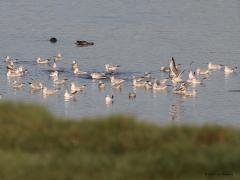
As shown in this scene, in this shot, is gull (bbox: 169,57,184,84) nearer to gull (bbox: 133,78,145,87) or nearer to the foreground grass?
gull (bbox: 133,78,145,87)

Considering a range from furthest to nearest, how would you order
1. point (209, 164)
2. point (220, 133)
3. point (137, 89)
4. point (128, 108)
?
point (137, 89)
point (128, 108)
point (220, 133)
point (209, 164)

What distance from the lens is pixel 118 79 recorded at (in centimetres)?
4178

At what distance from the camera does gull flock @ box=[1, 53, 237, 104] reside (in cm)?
3869

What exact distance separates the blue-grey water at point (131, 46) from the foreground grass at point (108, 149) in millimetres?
17674

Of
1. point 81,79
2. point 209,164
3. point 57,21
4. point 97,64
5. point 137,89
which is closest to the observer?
point 209,164

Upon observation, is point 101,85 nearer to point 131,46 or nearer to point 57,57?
point 57,57

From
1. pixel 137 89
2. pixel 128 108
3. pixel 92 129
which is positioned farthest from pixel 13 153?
pixel 137 89

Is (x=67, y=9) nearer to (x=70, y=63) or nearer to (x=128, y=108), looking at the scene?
(x=70, y=63)

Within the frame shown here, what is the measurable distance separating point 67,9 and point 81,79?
23.3 metres

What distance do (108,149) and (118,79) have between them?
30.7 metres

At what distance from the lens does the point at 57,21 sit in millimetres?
60594

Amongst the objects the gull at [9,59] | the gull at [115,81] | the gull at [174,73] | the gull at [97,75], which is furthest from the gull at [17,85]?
the gull at [174,73]

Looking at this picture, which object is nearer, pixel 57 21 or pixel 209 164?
pixel 209 164

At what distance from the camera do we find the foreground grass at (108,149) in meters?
9.79
